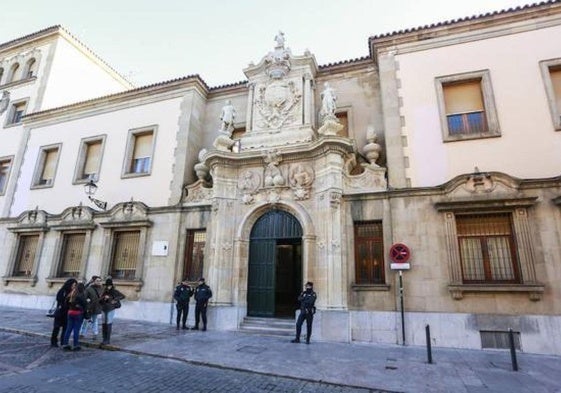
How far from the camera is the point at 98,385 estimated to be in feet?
17.9

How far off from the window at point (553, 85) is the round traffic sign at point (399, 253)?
18.4 feet

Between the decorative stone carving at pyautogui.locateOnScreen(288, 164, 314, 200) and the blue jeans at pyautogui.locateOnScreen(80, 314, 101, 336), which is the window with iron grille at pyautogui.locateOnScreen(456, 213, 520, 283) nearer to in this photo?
the decorative stone carving at pyautogui.locateOnScreen(288, 164, 314, 200)

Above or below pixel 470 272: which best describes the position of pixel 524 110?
above

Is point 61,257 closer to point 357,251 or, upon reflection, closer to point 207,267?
point 207,267

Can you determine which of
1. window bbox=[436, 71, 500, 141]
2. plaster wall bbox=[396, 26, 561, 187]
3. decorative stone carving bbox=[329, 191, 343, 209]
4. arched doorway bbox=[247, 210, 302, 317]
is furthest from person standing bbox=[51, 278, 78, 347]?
window bbox=[436, 71, 500, 141]

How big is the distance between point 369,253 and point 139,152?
432 inches

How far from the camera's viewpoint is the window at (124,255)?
13.5 metres

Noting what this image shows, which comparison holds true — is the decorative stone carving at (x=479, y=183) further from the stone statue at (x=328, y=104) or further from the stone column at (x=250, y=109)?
the stone column at (x=250, y=109)

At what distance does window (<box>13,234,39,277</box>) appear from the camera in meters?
15.5

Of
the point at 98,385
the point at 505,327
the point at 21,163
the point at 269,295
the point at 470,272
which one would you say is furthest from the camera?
the point at 21,163

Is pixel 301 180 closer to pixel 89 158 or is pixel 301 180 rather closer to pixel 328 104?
pixel 328 104

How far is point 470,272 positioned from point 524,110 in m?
5.19

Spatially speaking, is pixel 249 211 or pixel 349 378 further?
pixel 249 211

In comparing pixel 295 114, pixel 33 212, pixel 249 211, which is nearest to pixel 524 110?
pixel 295 114
